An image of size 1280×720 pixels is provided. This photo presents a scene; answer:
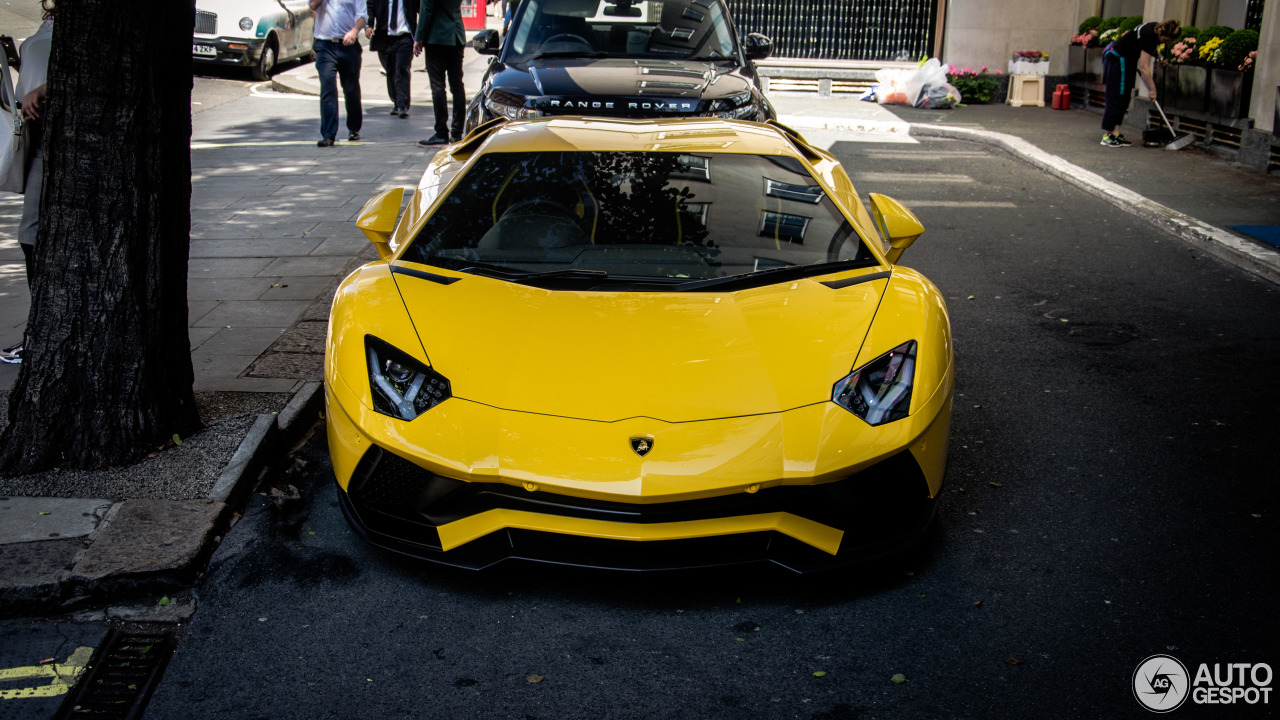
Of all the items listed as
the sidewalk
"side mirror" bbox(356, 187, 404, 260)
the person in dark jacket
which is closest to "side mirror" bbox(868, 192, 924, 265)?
"side mirror" bbox(356, 187, 404, 260)

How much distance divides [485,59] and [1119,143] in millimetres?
14350

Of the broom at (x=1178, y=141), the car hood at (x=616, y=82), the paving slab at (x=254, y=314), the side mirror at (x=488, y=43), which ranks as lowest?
the paving slab at (x=254, y=314)

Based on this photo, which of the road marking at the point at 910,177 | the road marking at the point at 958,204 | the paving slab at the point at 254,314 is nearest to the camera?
the paving slab at the point at 254,314

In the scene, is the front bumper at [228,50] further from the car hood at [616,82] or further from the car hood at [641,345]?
the car hood at [641,345]

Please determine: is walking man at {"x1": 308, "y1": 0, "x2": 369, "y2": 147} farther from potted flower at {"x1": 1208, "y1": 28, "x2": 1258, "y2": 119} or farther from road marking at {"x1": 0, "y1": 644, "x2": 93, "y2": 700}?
potted flower at {"x1": 1208, "y1": 28, "x2": 1258, "y2": 119}

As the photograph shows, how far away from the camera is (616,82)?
812 centimetres

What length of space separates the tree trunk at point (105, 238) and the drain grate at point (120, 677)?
1.18 m

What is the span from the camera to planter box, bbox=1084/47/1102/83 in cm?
Result: 1761

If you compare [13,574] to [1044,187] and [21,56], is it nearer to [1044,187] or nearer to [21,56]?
[21,56]

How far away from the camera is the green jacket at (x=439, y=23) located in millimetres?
11812

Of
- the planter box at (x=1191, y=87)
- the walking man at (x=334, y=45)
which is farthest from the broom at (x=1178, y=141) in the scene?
the walking man at (x=334, y=45)

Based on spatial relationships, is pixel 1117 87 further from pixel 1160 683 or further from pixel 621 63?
pixel 1160 683

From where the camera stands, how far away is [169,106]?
4.00m

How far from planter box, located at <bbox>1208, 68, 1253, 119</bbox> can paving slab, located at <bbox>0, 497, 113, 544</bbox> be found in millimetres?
12606
